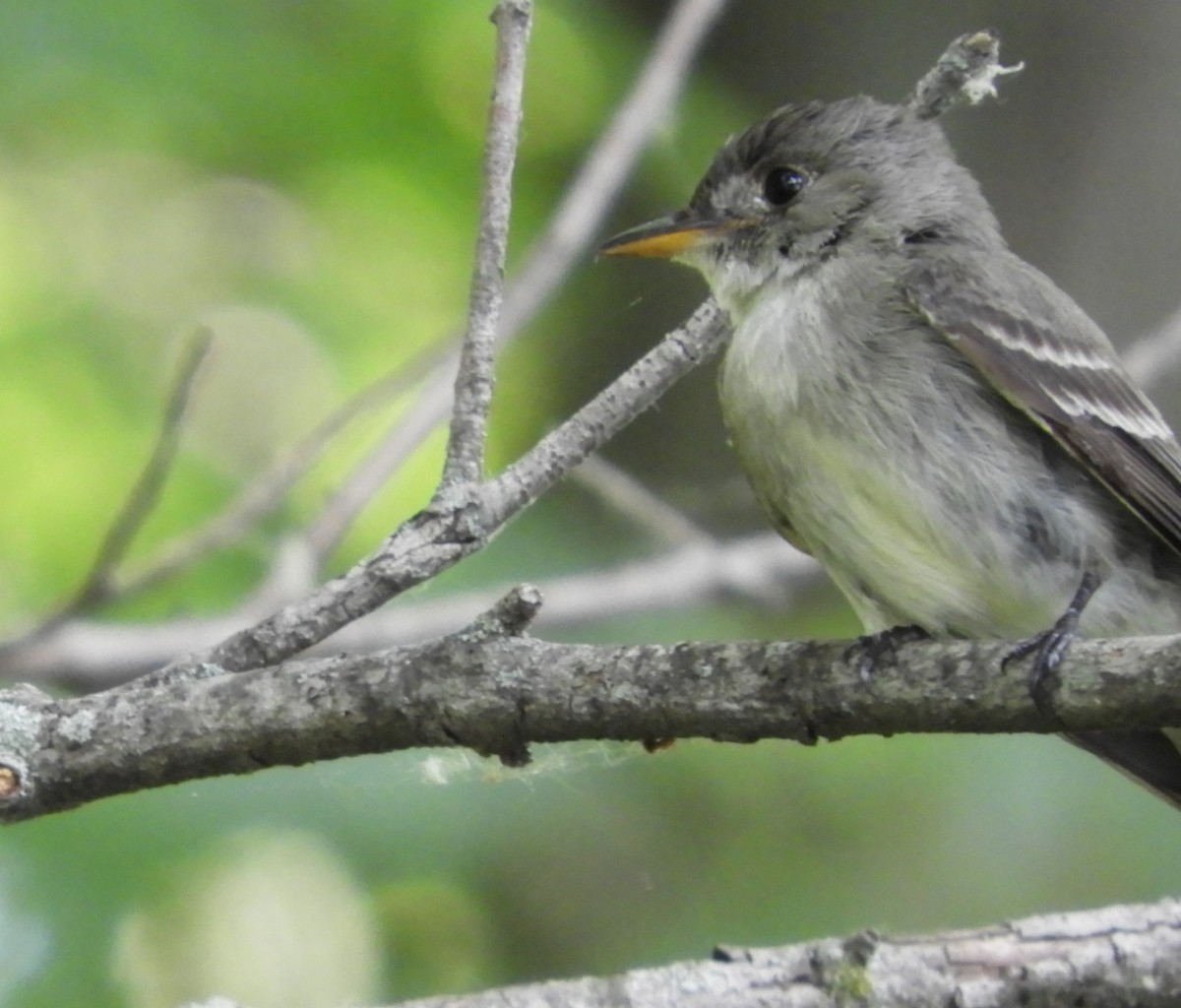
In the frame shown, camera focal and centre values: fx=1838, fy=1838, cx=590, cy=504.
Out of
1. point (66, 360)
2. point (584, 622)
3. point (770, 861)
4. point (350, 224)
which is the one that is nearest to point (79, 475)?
point (66, 360)

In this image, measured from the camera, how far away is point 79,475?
13.3 feet

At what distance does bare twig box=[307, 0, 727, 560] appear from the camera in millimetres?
3320

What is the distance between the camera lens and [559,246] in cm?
330

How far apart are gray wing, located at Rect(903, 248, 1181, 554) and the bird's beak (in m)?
0.40

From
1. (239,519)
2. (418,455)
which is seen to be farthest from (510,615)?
(418,455)

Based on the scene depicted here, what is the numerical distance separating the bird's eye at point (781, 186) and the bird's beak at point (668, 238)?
0.31 ft

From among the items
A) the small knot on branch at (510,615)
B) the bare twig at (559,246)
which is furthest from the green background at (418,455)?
the small knot on branch at (510,615)

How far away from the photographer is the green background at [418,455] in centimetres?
350

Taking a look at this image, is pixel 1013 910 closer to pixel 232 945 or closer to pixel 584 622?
pixel 584 622

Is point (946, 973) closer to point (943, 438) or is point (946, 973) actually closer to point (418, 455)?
point (943, 438)

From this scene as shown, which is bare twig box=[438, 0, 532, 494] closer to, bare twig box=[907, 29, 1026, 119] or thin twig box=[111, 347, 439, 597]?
bare twig box=[907, 29, 1026, 119]

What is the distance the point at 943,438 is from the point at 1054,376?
0.26 meters

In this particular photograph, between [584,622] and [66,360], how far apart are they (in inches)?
51.5

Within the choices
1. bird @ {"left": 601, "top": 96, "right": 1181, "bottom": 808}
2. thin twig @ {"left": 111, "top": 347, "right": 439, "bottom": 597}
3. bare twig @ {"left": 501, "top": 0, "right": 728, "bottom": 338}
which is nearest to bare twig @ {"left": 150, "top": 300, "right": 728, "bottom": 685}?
bird @ {"left": 601, "top": 96, "right": 1181, "bottom": 808}
